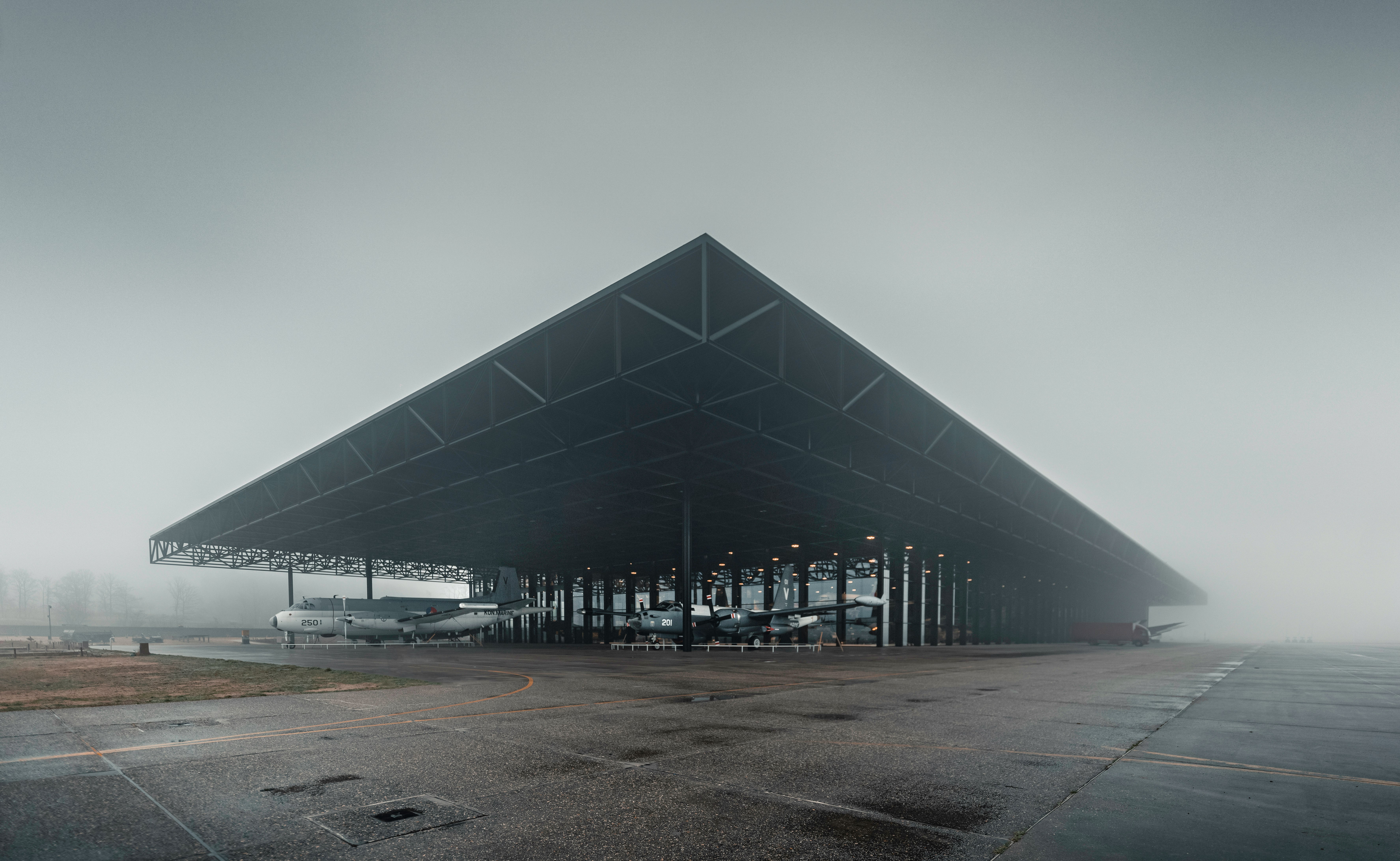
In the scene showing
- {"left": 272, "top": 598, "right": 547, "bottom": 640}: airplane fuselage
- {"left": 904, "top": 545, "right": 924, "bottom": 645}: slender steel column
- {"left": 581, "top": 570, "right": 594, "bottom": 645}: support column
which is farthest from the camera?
{"left": 581, "top": 570, "right": 594, "bottom": 645}: support column

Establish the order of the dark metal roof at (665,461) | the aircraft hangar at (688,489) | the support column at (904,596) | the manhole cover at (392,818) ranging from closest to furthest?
the manhole cover at (392,818) → the dark metal roof at (665,461) → the aircraft hangar at (688,489) → the support column at (904,596)

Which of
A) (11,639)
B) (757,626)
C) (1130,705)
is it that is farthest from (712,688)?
(11,639)

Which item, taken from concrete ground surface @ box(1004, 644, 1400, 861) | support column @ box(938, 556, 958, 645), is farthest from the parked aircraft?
concrete ground surface @ box(1004, 644, 1400, 861)

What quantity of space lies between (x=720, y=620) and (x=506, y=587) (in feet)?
86.8

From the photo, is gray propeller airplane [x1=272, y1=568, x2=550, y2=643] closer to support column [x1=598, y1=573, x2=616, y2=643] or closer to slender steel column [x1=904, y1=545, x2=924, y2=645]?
support column [x1=598, y1=573, x2=616, y2=643]

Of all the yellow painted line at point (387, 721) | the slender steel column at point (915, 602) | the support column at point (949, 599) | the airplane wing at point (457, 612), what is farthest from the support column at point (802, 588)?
the yellow painted line at point (387, 721)

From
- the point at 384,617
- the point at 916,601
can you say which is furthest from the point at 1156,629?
the point at 384,617

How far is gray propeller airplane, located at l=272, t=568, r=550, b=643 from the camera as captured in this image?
55.9 meters

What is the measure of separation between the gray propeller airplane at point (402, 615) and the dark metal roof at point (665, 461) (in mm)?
6522

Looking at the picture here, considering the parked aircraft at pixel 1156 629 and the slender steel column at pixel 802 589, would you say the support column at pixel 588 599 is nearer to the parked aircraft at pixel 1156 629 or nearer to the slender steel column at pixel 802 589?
the slender steel column at pixel 802 589

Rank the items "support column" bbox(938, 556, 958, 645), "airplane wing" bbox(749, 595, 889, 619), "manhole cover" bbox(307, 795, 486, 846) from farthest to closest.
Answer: "support column" bbox(938, 556, 958, 645) → "airplane wing" bbox(749, 595, 889, 619) → "manhole cover" bbox(307, 795, 486, 846)

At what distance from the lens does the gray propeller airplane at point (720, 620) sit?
53.7 meters

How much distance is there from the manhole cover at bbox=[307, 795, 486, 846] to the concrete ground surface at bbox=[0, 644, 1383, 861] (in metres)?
0.03

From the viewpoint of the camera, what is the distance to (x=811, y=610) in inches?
2098
